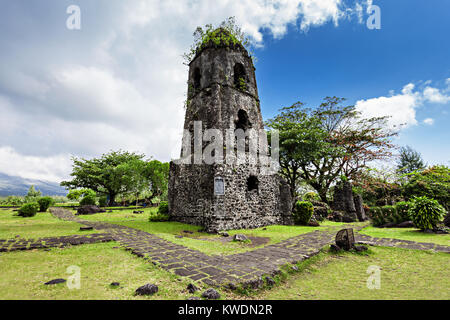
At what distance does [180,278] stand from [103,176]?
92.8ft

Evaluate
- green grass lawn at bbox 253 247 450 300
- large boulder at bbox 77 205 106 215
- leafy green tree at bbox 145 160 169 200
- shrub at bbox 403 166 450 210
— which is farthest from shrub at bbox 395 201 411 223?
leafy green tree at bbox 145 160 169 200

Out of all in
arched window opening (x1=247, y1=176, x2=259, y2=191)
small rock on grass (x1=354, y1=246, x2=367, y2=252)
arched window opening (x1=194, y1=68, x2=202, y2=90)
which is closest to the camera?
small rock on grass (x1=354, y1=246, x2=367, y2=252)

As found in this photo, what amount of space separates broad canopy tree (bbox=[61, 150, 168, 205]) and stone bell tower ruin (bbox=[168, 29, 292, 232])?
13751 mm

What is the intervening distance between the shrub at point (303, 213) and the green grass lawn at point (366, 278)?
19.9 feet

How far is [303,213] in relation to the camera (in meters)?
11.5

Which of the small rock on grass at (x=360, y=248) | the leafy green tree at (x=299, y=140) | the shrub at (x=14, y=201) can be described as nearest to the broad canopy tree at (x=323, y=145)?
the leafy green tree at (x=299, y=140)

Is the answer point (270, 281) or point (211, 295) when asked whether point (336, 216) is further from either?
point (211, 295)

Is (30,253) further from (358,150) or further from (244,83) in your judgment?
(358,150)

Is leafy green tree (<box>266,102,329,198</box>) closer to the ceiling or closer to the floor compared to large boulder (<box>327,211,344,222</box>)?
closer to the ceiling

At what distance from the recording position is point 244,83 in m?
12.0

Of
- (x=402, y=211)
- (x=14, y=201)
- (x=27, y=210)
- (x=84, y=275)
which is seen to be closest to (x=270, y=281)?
(x=84, y=275)

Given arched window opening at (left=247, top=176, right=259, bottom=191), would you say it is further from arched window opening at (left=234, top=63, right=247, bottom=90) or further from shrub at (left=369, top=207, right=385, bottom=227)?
shrub at (left=369, top=207, right=385, bottom=227)

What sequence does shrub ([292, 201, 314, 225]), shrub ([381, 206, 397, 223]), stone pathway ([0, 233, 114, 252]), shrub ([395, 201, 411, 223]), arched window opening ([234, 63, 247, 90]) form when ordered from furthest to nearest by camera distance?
arched window opening ([234, 63, 247, 90]) < shrub ([292, 201, 314, 225]) < shrub ([381, 206, 397, 223]) < shrub ([395, 201, 411, 223]) < stone pathway ([0, 233, 114, 252])

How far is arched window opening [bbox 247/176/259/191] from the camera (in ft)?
36.3
